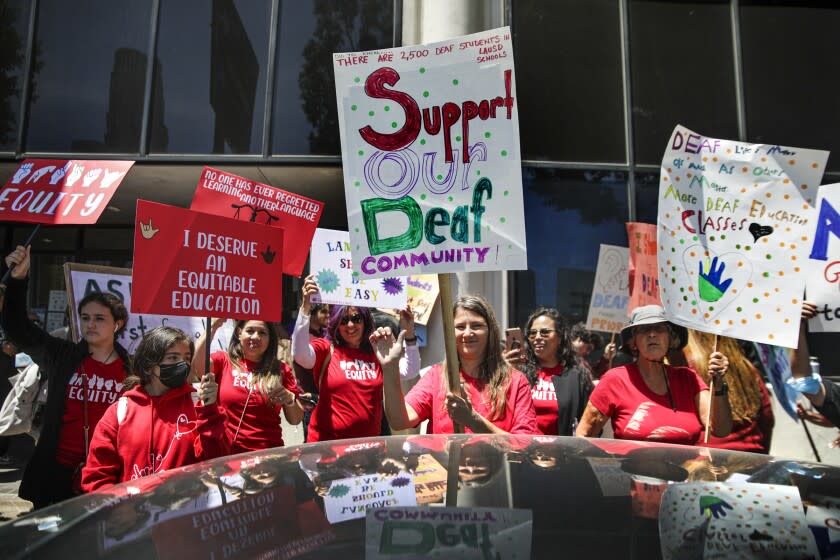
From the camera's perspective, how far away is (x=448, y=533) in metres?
1.19

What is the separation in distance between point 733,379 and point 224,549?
3395mm

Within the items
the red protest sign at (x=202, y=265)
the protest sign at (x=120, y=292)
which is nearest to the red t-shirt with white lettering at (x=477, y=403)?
the red protest sign at (x=202, y=265)

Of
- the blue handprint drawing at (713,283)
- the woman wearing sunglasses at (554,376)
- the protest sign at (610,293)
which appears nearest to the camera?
the blue handprint drawing at (713,283)

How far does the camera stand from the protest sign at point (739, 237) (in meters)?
3.43

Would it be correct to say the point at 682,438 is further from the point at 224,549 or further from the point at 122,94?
the point at 122,94

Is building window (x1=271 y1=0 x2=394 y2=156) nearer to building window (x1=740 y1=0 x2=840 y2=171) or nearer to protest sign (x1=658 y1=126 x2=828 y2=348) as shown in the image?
building window (x1=740 y1=0 x2=840 y2=171)

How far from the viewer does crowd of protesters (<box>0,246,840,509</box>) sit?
2.81 metres

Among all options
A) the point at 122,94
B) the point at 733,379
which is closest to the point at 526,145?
the point at 733,379

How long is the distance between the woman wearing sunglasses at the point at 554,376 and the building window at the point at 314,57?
4315 millimetres

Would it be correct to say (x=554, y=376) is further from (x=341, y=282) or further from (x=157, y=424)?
(x=157, y=424)

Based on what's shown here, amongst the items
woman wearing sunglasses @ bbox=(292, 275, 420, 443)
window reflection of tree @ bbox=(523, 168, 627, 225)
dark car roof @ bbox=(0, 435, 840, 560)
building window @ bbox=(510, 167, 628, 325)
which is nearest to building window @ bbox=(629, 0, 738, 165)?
window reflection of tree @ bbox=(523, 168, 627, 225)

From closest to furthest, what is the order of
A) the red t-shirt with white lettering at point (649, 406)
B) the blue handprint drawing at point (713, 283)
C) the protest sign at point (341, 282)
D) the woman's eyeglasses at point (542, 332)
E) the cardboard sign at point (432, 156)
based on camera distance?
the cardboard sign at point (432, 156), the red t-shirt with white lettering at point (649, 406), the blue handprint drawing at point (713, 283), the woman's eyeglasses at point (542, 332), the protest sign at point (341, 282)

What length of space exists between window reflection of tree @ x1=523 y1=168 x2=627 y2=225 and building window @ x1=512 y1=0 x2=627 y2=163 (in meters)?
0.21

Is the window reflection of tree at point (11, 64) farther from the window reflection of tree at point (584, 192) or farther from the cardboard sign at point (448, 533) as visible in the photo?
the cardboard sign at point (448, 533)
